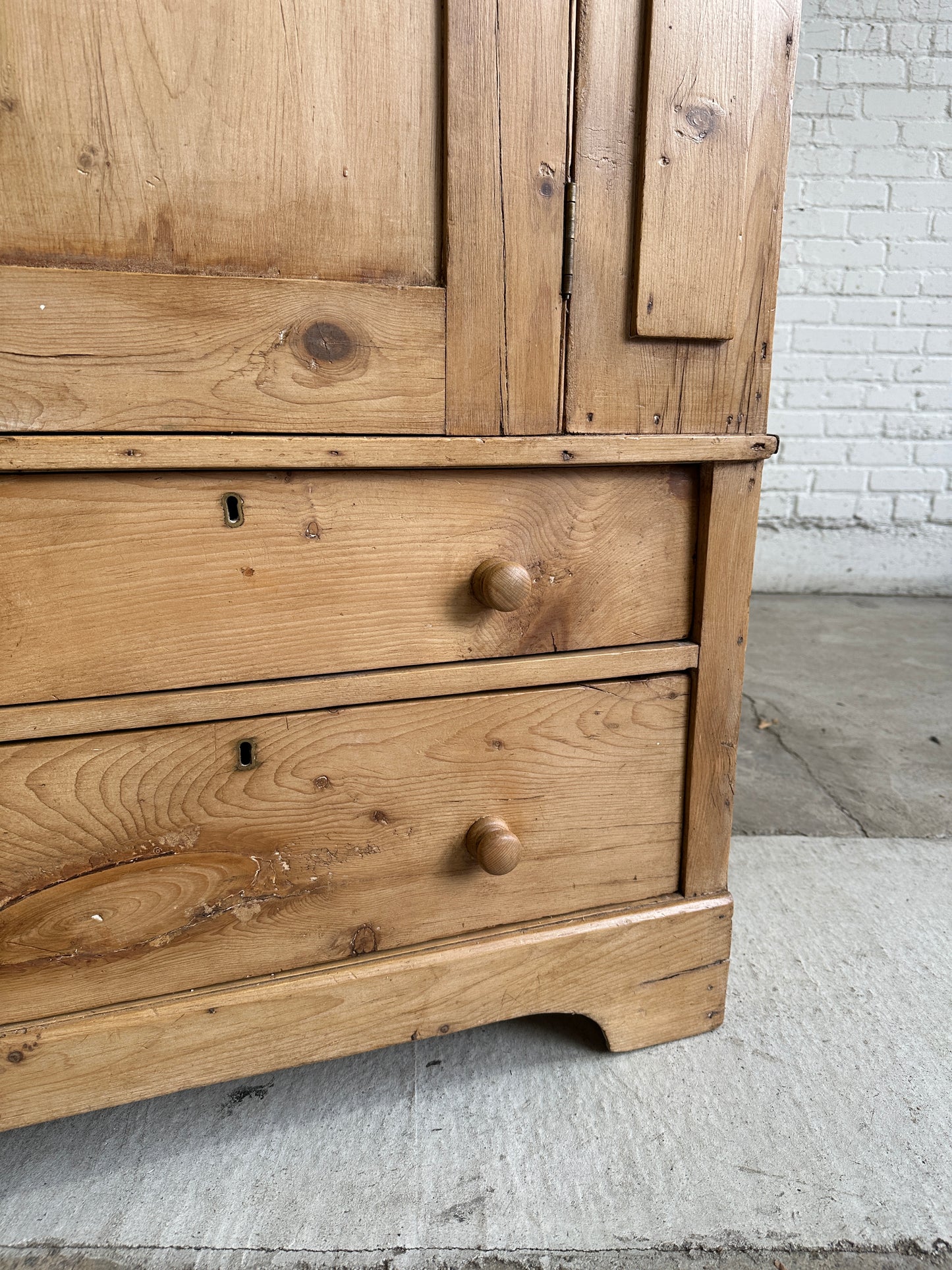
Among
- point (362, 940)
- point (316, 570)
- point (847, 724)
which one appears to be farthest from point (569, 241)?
point (847, 724)

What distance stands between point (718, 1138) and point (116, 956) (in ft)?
2.05

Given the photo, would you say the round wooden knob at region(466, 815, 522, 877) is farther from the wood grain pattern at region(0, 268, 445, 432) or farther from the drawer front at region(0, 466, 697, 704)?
the wood grain pattern at region(0, 268, 445, 432)

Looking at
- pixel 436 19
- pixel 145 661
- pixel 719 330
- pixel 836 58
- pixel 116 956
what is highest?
pixel 836 58

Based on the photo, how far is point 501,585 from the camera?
77 centimetres

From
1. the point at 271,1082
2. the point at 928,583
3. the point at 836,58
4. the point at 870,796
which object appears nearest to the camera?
the point at 271,1082

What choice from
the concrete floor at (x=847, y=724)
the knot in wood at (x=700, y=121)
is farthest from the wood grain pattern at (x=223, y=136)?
the concrete floor at (x=847, y=724)

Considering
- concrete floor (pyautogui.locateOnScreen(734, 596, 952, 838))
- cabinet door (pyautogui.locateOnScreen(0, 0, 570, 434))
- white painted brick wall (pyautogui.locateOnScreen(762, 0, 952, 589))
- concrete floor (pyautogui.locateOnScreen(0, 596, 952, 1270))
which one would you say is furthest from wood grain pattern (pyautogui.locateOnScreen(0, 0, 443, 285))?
white painted brick wall (pyautogui.locateOnScreen(762, 0, 952, 589))

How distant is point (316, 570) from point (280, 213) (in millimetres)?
299

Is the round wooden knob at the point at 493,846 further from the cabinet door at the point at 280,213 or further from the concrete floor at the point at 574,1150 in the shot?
the cabinet door at the point at 280,213

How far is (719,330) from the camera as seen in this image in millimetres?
816

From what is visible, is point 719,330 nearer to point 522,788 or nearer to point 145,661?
point 522,788

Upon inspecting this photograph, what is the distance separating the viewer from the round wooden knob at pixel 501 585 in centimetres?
77

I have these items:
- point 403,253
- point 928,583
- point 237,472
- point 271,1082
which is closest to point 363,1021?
point 271,1082

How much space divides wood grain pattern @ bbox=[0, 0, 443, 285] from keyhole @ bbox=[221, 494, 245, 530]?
18cm
